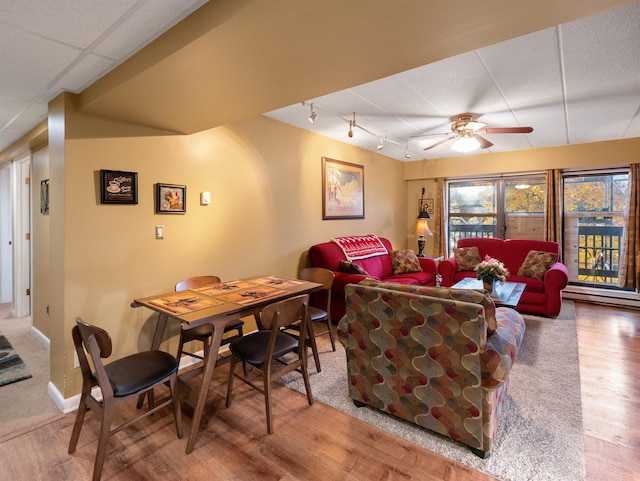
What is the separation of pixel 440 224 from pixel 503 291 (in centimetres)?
278

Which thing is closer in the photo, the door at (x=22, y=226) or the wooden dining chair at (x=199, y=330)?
the wooden dining chair at (x=199, y=330)

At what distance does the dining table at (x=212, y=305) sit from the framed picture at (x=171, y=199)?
738 mm

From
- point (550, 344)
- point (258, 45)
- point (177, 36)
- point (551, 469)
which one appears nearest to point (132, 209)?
point (177, 36)

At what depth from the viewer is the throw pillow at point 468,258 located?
5.05 metres

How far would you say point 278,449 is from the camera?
1882 mm

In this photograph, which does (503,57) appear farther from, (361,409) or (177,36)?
(361,409)

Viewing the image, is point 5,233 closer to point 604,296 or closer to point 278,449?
point 278,449

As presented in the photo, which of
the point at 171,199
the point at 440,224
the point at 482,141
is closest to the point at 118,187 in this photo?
the point at 171,199

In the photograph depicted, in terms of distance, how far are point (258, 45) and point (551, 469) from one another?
2613mm

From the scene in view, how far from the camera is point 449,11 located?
1.25 metres

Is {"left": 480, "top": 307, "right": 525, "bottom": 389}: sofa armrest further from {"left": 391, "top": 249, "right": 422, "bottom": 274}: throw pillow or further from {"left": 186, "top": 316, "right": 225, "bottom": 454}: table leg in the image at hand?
{"left": 391, "top": 249, "right": 422, "bottom": 274}: throw pillow

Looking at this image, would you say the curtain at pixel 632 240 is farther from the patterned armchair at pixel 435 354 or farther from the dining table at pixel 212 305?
the dining table at pixel 212 305

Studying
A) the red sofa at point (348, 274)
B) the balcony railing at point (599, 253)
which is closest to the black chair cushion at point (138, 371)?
the red sofa at point (348, 274)

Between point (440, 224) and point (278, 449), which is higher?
point (440, 224)
